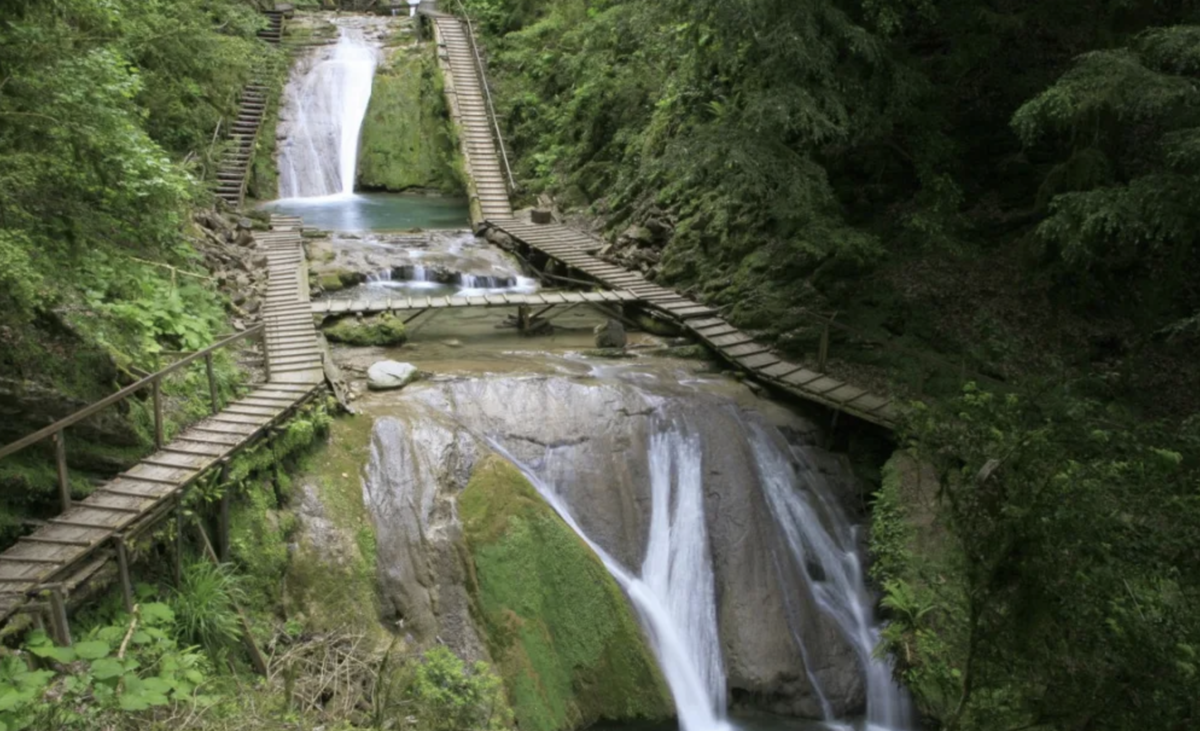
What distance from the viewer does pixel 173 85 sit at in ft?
49.4

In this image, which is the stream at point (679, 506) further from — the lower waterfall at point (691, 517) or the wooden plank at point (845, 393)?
the wooden plank at point (845, 393)

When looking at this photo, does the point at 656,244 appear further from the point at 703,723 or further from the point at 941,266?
the point at 703,723

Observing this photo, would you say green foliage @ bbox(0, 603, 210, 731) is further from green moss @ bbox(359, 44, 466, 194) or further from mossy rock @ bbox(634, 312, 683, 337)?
green moss @ bbox(359, 44, 466, 194)

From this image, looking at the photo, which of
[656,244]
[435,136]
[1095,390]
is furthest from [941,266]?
[435,136]

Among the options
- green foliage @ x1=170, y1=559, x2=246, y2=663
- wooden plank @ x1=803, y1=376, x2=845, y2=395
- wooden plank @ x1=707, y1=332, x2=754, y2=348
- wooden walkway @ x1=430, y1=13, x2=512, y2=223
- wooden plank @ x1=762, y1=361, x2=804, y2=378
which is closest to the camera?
green foliage @ x1=170, y1=559, x2=246, y2=663

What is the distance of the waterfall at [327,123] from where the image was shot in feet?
76.6

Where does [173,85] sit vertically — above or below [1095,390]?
above

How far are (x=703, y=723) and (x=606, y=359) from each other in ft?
19.1

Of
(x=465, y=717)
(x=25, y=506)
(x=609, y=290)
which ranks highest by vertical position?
(x=609, y=290)

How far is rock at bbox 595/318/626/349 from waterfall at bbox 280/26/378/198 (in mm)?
11851

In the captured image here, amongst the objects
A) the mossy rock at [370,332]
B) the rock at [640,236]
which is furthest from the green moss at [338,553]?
the rock at [640,236]

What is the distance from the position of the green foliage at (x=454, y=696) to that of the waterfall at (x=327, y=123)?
1707 cm

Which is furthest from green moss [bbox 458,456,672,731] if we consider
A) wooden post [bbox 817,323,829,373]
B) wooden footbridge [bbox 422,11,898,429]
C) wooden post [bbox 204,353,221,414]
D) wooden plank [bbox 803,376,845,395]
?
wooden post [bbox 817,323,829,373]

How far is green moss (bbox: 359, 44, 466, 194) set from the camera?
2430 centimetres
